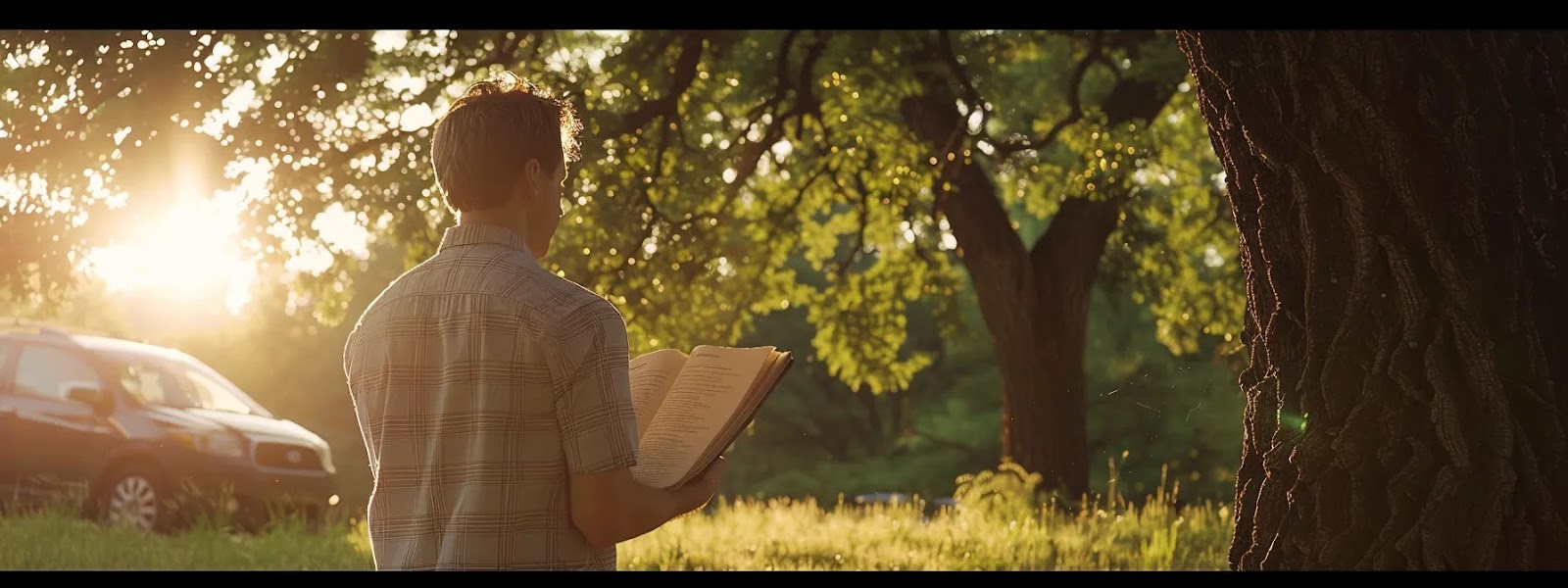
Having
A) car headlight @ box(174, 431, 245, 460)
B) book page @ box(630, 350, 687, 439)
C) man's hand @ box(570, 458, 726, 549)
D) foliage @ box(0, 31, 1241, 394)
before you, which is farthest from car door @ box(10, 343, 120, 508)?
man's hand @ box(570, 458, 726, 549)

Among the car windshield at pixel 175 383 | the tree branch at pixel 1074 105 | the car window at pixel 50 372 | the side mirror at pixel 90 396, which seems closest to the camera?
the side mirror at pixel 90 396

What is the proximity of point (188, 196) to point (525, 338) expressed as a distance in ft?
29.7

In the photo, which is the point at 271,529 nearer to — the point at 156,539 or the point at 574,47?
the point at 156,539

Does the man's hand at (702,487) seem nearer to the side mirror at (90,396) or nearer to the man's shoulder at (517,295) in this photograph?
the man's shoulder at (517,295)

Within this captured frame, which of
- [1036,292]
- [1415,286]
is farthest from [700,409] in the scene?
[1036,292]

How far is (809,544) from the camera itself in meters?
10.4

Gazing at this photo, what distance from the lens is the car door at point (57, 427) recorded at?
39.6 feet

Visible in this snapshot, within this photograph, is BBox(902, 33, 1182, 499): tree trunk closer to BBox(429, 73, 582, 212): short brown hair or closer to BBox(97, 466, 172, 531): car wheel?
BBox(97, 466, 172, 531): car wheel

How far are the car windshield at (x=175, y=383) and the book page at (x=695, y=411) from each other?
1026cm

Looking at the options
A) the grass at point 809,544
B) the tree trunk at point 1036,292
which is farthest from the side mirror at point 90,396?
the tree trunk at point 1036,292

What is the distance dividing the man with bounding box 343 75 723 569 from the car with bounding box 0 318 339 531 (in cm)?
Answer: 961

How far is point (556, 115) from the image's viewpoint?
9.19ft

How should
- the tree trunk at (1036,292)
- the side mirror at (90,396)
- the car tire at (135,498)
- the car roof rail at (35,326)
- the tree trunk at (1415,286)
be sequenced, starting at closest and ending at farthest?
the tree trunk at (1415,286), the car tire at (135,498), the side mirror at (90,396), the car roof rail at (35,326), the tree trunk at (1036,292)

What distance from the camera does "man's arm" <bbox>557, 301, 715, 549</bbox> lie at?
8.71 feet
